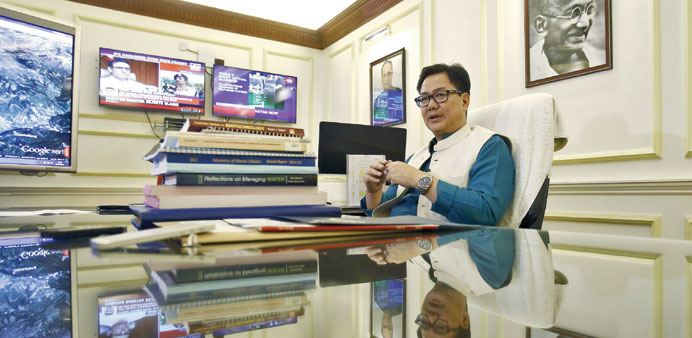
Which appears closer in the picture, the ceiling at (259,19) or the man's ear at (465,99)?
the man's ear at (465,99)

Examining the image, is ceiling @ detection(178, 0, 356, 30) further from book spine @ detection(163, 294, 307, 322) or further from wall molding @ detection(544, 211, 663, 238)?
book spine @ detection(163, 294, 307, 322)

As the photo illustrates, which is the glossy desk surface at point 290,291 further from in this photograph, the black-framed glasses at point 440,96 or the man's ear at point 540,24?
the man's ear at point 540,24

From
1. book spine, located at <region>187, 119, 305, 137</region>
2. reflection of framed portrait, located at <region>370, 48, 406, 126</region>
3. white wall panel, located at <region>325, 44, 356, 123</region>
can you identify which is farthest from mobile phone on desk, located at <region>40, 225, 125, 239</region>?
white wall panel, located at <region>325, 44, 356, 123</region>

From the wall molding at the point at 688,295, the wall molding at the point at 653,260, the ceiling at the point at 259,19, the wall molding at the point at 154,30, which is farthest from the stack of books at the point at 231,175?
the wall molding at the point at 154,30

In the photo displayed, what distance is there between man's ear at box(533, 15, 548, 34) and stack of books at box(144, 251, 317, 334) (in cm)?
243

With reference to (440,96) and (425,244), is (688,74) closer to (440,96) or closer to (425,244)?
(440,96)

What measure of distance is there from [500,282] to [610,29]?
222 centimetres

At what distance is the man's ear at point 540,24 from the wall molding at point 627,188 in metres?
0.90

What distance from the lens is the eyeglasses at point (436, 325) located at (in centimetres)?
21

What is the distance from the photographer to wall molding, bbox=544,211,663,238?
72.4 inches

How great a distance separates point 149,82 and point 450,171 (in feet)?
10.5

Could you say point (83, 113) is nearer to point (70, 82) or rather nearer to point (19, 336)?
point (70, 82)

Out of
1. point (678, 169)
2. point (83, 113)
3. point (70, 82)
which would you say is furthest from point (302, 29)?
point (678, 169)

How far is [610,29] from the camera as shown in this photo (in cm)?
Answer: 201
